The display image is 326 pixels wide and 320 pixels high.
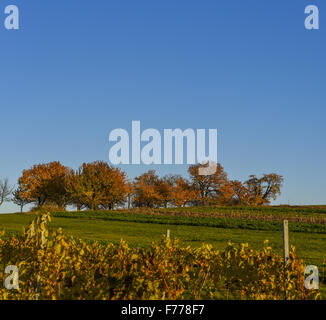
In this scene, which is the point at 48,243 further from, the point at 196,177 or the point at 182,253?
the point at 196,177

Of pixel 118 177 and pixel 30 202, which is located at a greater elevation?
pixel 118 177

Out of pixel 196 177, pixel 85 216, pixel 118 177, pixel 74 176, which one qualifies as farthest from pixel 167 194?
pixel 85 216

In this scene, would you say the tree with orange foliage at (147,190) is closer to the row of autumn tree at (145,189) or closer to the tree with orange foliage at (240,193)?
the row of autumn tree at (145,189)

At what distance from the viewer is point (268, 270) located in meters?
6.75

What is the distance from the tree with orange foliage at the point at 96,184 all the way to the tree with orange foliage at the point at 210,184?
17.0m

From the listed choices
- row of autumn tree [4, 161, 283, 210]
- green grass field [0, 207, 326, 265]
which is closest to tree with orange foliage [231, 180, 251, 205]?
row of autumn tree [4, 161, 283, 210]

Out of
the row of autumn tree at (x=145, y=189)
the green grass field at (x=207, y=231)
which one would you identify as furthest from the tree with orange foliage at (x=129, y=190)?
the green grass field at (x=207, y=231)

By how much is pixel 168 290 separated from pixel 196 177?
71.0m

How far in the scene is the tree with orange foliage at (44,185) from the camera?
7438cm

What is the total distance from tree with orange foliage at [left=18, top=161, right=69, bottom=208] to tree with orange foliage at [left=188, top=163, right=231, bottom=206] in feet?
94.1

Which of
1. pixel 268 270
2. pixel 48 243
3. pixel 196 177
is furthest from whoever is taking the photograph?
pixel 196 177

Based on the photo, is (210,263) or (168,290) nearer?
(168,290)
